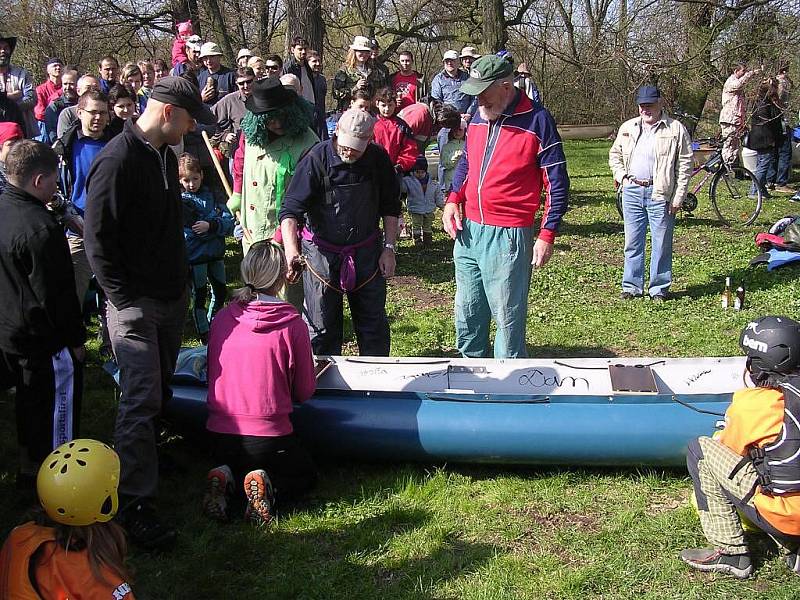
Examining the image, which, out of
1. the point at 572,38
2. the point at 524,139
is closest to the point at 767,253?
the point at 524,139

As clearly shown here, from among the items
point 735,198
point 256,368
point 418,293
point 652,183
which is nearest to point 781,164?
point 735,198

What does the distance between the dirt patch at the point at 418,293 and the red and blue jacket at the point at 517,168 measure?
274 cm

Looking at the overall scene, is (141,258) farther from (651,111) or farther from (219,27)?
(219,27)

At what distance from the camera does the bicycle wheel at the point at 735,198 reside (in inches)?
434

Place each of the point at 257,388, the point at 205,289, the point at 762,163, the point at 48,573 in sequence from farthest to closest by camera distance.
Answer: the point at 762,163 → the point at 205,289 → the point at 257,388 → the point at 48,573

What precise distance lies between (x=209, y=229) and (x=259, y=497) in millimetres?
2651

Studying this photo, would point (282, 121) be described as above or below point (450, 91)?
below

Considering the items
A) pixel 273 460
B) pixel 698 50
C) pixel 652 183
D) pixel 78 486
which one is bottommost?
pixel 273 460

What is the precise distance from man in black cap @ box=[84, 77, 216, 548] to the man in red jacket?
1710mm

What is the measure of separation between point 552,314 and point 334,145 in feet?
10.4

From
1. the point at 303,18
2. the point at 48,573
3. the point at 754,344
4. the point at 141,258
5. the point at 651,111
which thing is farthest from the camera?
the point at 303,18

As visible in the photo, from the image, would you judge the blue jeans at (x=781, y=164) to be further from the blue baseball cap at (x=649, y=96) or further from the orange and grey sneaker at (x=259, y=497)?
the orange and grey sneaker at (x=259, y=497)

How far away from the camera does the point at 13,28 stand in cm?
1875

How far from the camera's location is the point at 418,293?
7938 millimetres
